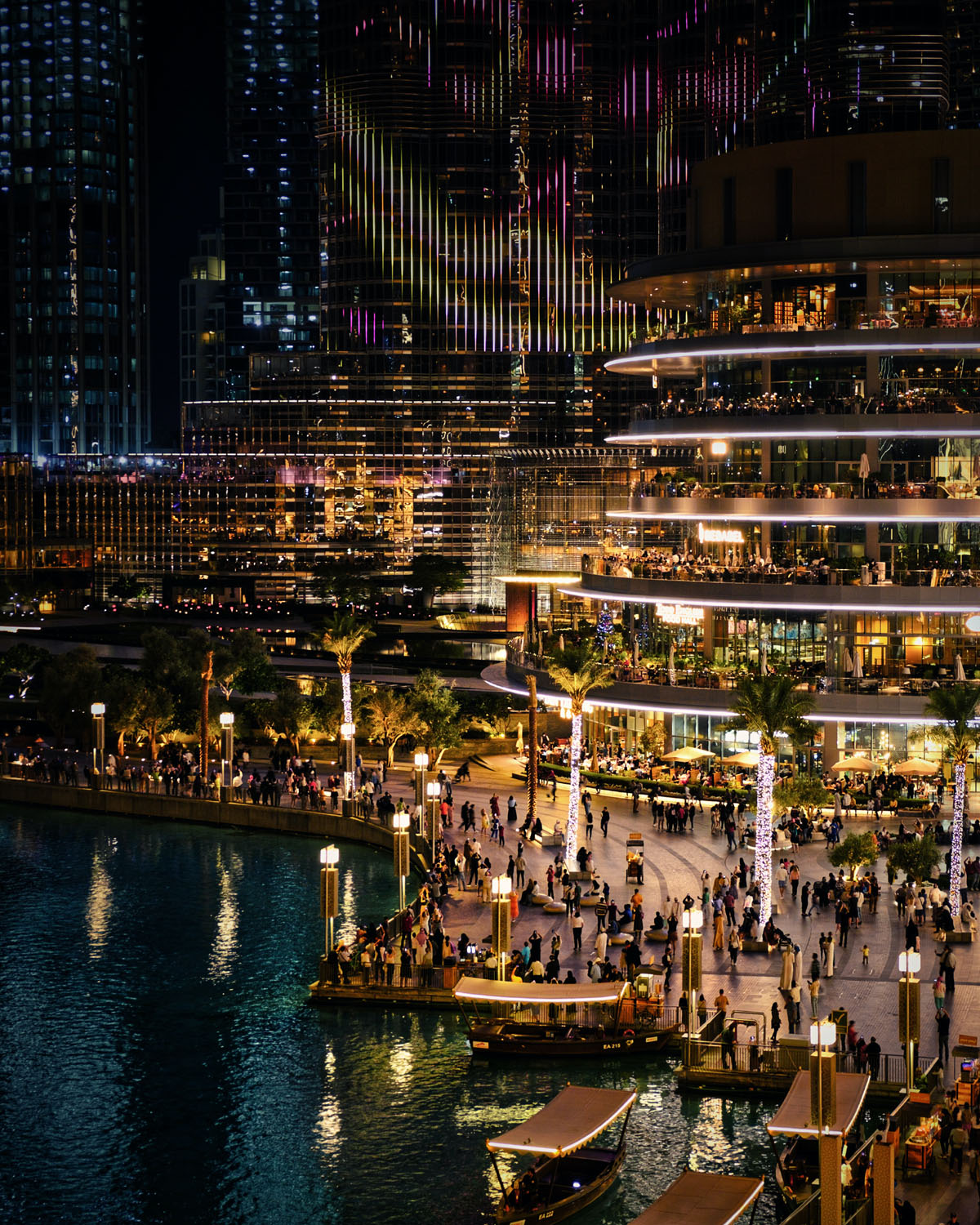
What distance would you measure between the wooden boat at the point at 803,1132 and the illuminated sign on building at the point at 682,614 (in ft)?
159

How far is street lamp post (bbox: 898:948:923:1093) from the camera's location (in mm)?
47031

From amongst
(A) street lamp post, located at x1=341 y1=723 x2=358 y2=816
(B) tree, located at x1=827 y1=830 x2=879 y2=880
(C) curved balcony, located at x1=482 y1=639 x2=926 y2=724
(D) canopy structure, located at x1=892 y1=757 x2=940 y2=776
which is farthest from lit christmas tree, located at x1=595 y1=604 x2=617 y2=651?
(B) tree, located at x1=827 y1=830 x2=879 y2=880

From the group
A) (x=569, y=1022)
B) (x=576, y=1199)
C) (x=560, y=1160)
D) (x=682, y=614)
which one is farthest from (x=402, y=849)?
(x=682, y=614)

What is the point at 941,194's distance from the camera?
94.6m

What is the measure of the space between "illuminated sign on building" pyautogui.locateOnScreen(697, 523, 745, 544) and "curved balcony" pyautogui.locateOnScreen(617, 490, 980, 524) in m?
0.83

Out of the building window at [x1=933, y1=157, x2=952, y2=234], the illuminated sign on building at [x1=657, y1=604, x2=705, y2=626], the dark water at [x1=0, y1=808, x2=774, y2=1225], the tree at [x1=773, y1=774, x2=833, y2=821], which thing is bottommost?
the dark water at [x1=0, y1=808, x2=774, y2=1225]

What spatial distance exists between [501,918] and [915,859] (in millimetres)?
15658

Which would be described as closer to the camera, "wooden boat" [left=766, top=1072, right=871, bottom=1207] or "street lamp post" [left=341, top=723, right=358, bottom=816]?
"wooden boat" [left=766, top=1072, right=871, bottom=1207]

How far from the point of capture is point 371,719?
99.2 metres

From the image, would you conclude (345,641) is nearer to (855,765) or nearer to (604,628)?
(604,628)

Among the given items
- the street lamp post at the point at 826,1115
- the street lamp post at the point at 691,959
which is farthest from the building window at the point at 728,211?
the street lamp post at the point at 826,1115

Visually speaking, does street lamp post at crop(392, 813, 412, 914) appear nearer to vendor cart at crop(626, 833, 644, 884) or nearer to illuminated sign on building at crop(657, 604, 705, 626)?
vendor cart at crop(626, 833, 644, 884)

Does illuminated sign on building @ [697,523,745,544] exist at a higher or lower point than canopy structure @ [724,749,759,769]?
higher

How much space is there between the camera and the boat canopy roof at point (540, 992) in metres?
52.0
